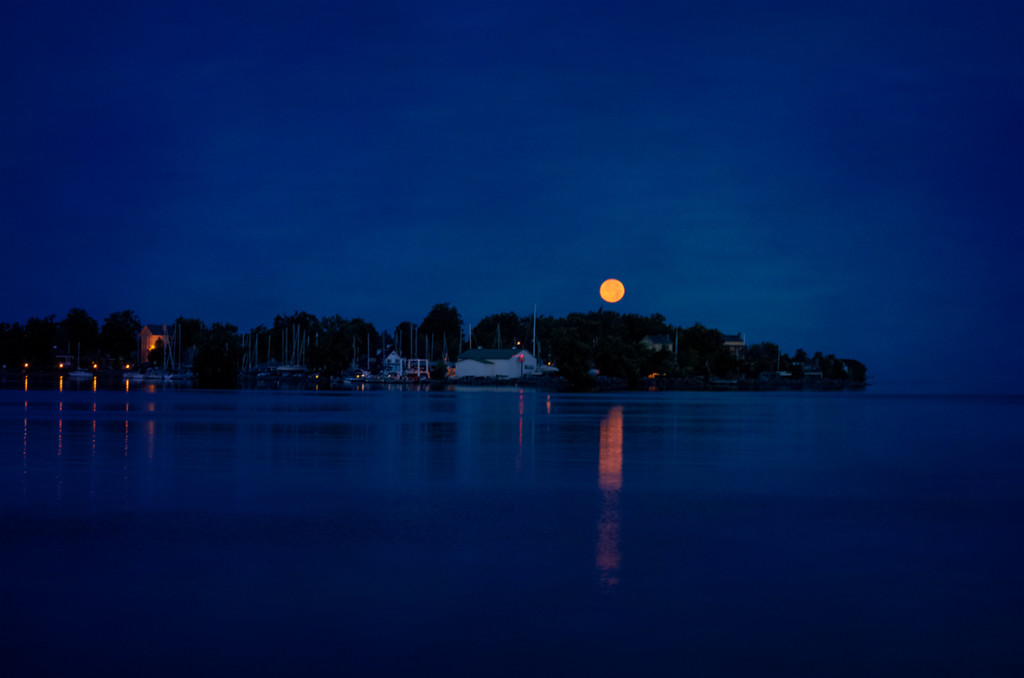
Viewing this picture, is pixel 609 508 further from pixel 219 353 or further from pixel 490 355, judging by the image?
pixel 219 353

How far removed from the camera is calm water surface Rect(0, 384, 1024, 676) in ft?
27.0

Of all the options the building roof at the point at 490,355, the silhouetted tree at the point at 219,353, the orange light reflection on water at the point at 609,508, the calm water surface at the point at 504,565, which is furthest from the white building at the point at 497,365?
the calm water surface at the point at 504,565

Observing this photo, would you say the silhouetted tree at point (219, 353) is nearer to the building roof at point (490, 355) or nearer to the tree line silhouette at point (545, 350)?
the tree line silhouette at point (545, 350)

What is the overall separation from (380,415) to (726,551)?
36.5 m

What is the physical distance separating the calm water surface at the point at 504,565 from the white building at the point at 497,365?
120 metres

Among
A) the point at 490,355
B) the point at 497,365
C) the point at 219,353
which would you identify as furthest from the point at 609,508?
the point at 219,353

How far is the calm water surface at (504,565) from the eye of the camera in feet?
27.0

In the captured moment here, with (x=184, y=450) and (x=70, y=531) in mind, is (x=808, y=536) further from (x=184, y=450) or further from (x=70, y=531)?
(x=184, y=450)

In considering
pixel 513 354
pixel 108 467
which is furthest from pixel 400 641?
pixel 513 354

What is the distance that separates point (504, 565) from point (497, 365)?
A: 135 meters

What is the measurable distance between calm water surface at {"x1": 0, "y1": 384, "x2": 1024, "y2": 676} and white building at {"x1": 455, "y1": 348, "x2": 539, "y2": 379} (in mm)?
120221

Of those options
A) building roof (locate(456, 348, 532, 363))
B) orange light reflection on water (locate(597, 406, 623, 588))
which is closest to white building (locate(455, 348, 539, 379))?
building roof (locate(456, 348, 532, 363))

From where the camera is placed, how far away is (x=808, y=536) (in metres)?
13.9

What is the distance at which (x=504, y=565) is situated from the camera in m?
11.6
